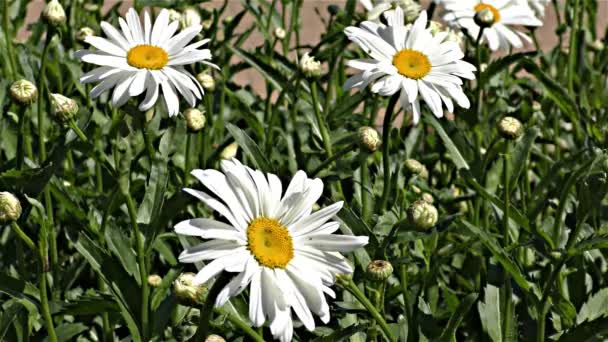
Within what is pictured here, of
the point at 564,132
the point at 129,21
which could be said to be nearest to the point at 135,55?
the point at 129,21

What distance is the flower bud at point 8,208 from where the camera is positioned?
128 centimetres

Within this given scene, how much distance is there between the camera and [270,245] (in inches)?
47.6

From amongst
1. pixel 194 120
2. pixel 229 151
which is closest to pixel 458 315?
pixel 194 120

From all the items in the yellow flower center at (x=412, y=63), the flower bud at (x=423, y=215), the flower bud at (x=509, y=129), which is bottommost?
the flower bud at (x=423, y=215)

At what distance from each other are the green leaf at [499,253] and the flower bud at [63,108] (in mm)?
630

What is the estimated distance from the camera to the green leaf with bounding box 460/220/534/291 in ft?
4.89

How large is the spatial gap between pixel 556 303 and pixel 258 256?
0.72 meters

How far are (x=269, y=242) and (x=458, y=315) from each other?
0.35 meters

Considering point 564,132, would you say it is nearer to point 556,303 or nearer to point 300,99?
point 300,99

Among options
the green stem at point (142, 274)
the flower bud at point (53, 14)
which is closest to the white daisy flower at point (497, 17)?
the flower bud at point (53, 14)

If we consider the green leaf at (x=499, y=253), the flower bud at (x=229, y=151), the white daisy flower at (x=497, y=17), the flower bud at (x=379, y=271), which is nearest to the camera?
the flower bud at (x=379, y=271)

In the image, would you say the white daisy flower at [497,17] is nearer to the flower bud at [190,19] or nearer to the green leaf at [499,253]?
the flower bud at [190,19]

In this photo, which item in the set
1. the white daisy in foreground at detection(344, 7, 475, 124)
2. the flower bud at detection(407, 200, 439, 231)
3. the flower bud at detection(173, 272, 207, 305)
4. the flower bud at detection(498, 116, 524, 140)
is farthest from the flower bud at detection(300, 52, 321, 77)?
the flower bud at detection(173, 272, 207, 305)

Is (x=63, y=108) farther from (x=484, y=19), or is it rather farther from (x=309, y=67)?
(x=484, y=19)
